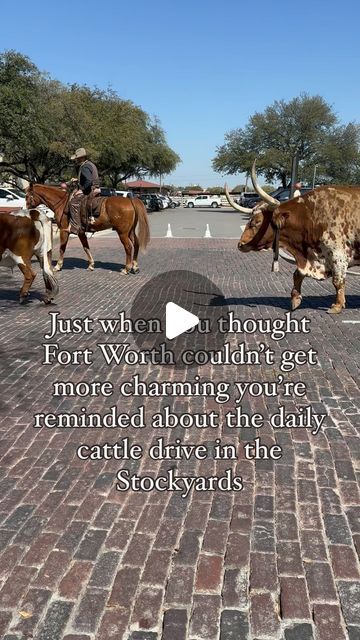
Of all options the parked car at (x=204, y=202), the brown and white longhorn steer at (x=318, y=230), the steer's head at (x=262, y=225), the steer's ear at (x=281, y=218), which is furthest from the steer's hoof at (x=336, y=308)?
the parked car at (x=204, y=202)

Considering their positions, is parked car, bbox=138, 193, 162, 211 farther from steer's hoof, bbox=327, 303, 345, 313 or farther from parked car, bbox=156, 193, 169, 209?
steer's hoof, bbox=327, 303, 345, 313

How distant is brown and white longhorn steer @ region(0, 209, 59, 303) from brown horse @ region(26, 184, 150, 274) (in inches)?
144

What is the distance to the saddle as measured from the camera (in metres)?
12.2

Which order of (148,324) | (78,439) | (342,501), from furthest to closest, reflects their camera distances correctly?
(148,324) → (78,439) → (342,501)

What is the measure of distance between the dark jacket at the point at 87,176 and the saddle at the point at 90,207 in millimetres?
228

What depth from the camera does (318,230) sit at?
25.8 ft

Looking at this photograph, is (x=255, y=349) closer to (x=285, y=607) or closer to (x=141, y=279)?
(x=285, y=607)

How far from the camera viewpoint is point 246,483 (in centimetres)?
371

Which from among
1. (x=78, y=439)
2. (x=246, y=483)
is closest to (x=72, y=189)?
(x=78, y=439)

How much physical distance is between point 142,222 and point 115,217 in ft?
2.25

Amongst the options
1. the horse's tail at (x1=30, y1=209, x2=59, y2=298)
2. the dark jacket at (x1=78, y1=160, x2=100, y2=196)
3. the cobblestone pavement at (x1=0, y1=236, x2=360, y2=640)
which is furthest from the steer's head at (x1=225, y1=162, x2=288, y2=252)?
the dark jacket at (x1=78, y1=160, x2=100, y2=196)

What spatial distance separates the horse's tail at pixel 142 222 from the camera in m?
12.4

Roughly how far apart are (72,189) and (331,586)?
11814 millimetres

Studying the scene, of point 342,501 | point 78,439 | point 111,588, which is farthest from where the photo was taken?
point 78,439
